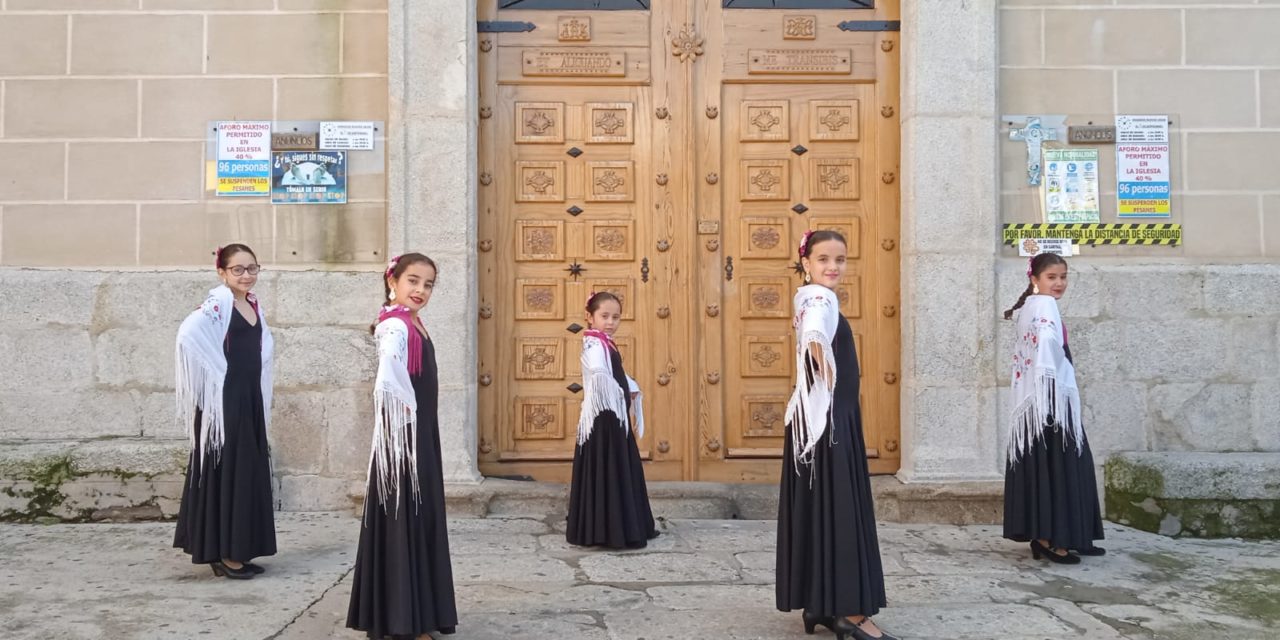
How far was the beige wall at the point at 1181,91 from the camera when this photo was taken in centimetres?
652

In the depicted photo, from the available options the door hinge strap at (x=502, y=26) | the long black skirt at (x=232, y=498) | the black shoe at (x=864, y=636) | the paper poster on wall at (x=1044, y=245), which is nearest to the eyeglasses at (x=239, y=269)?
the long black skirt at (x=232, y=498)

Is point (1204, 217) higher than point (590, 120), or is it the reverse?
point (590, 120)

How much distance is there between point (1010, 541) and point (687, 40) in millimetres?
3334

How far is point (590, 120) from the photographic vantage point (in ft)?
22.0

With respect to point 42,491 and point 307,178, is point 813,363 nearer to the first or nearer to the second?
point 307,178

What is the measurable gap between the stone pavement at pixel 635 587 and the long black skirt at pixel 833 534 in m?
0.26

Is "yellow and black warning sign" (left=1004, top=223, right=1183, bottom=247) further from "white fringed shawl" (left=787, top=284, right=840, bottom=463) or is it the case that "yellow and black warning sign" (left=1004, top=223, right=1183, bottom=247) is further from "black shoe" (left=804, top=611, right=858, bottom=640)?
"black shoe" (left=804, top=611, right=858, bottom=640)

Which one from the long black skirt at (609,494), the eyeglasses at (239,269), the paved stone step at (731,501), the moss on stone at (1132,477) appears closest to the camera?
the eyeglasses at (239,269)

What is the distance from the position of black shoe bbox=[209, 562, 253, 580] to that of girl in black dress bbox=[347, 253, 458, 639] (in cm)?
129

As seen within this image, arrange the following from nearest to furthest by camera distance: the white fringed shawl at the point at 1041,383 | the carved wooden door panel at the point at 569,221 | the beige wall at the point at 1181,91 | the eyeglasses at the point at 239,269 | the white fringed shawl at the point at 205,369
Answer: the white fringed shawl at the point at 205,369 → the eyeglasses at the point at 239,269 → the white fringed shawl at the point at 1041,383 → the beige wall at the point at 1181,91 → the carved wooden door panel at the point at 569,221

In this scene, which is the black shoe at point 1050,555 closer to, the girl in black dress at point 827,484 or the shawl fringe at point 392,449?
the girl in black dress at point 827,484

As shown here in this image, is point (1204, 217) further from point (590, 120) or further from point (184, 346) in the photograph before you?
point (184, 346)

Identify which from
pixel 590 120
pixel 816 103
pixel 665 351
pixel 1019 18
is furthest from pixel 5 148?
pixel 1019 18

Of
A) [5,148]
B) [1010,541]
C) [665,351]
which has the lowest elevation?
[1010,541]
